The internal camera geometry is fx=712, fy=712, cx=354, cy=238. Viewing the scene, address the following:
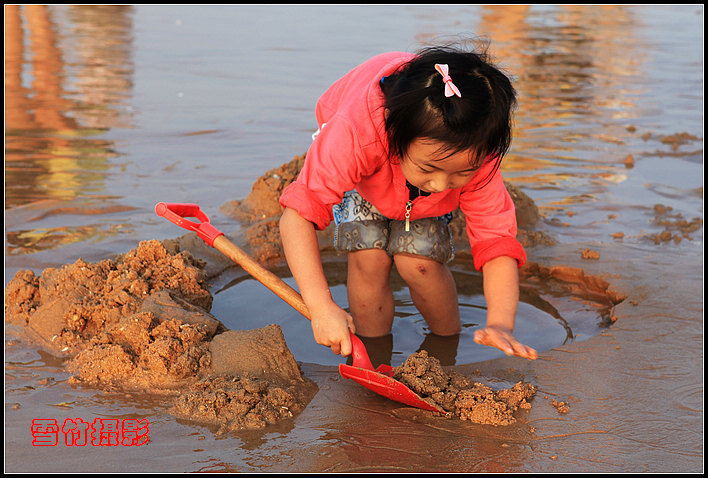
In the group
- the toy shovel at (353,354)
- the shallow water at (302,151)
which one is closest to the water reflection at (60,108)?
the shallow water at (302,151)

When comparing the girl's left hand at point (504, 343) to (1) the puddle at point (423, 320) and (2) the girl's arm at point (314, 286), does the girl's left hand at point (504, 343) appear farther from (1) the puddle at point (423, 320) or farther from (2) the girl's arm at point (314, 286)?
(1) the puddle at point (423, 320)

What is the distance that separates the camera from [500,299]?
2.24 metres

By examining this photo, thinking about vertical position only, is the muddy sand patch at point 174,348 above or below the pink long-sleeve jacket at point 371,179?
below

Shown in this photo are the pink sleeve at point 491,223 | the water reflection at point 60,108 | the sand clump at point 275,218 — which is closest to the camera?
the pink sleeve at point 491,223

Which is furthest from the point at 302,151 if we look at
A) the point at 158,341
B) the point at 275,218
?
the point at 158,341

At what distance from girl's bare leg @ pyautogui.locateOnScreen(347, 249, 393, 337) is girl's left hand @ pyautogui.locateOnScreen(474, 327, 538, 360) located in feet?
2.14

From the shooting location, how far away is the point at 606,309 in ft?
9.66

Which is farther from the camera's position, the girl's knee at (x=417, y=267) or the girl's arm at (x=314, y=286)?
the girl's knee at (x=417, y=267)

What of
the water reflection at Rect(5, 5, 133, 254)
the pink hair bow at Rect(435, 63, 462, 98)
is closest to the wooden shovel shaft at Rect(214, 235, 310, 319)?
the pink hair bow at Rect(435, 63, 462, 98)

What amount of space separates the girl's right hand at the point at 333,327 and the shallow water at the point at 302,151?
0.19 m

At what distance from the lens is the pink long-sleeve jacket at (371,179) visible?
2.15 m

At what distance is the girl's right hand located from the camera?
204 cm

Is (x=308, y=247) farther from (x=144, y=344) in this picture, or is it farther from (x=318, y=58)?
(x=318, y=58)

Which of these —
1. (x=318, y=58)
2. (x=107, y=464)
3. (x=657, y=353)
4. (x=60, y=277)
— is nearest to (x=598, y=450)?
(x=657, y=353)
